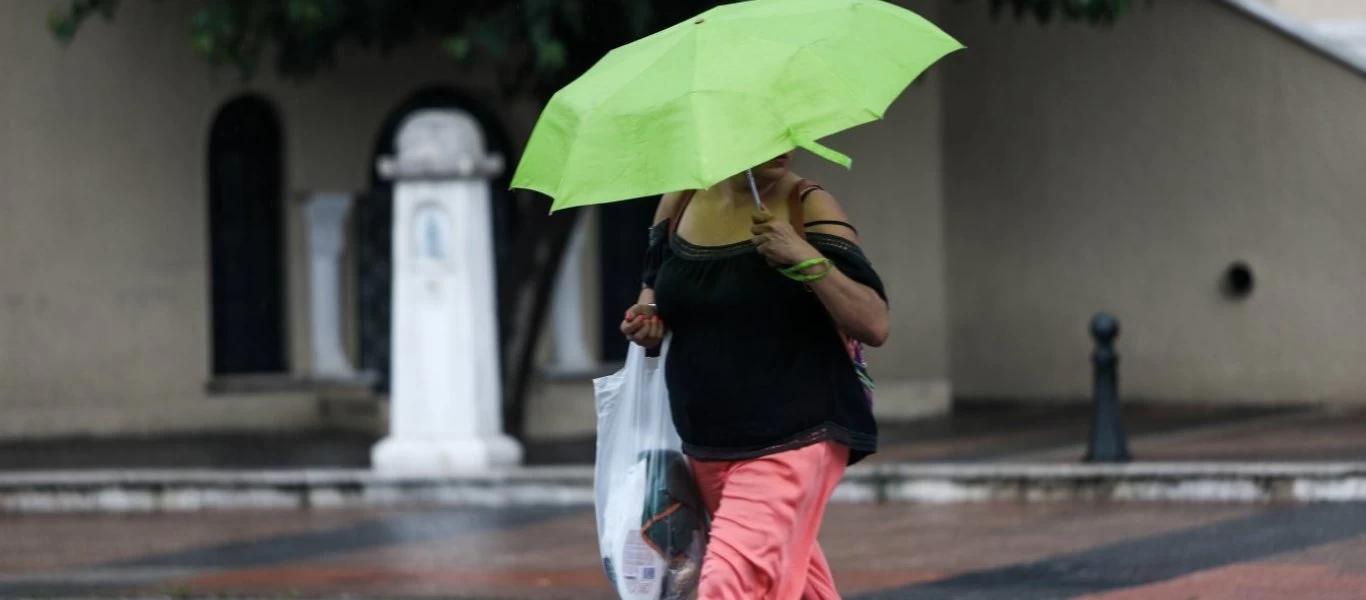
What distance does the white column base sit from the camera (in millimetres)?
11984

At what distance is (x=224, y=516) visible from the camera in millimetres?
11344

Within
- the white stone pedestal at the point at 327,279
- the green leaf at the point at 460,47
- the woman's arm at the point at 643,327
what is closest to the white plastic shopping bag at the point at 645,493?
the woman's arm at the point at 643,327

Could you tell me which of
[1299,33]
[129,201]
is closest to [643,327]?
[129,201]

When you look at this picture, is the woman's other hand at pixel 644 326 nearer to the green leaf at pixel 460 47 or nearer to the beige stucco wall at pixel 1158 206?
the green leaf at pixel 460 47

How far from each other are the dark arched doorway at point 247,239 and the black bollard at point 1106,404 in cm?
712

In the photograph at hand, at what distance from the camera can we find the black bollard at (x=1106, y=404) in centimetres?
1138

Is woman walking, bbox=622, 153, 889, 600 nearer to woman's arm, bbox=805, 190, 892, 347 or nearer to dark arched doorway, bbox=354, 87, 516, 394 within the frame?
woman's arm, bbox=805, 190, 892, 347

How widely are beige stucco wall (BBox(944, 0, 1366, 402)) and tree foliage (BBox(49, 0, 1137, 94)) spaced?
2.67 metres

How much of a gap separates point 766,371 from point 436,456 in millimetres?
7230

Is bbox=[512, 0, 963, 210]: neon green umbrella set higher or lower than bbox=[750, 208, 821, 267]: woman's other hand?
higher

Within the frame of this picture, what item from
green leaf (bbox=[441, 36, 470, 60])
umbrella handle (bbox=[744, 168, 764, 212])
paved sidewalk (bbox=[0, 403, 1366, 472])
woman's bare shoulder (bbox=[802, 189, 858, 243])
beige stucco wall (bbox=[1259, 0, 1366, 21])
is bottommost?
paved sidewalk (bbox=[0, 403, 1366, 472])

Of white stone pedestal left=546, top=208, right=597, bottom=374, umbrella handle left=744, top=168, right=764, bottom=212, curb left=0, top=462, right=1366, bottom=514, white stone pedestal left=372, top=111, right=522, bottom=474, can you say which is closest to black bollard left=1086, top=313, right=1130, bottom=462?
curb left=0, top=462, right=1366, bottom=514

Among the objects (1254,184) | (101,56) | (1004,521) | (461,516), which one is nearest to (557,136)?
(1004,521)

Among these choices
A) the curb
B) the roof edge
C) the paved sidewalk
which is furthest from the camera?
the roof edge
